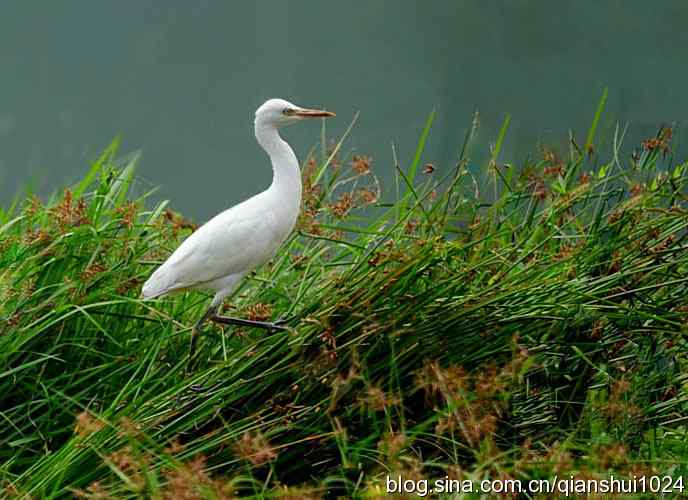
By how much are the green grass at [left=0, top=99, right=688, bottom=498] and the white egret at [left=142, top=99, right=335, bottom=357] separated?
0.08 m

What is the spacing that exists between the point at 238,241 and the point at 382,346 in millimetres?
538

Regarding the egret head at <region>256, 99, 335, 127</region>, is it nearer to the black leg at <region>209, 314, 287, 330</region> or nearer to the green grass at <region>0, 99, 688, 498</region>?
the green grass at <region>0, 99, 688, 498</region>

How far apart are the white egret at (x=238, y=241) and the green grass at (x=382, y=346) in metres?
0.08

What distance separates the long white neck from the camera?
117 inches

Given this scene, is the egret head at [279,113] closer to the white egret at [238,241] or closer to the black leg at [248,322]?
the white egret at [238,241]

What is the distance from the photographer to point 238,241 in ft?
9.54

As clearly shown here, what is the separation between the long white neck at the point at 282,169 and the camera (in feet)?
9.78

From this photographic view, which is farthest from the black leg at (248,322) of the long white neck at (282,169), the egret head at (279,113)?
the egret head at (279,113)

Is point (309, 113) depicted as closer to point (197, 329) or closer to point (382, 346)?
point (197, 329)

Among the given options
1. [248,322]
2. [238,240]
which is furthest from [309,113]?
[248,322]

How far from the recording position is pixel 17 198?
351cm

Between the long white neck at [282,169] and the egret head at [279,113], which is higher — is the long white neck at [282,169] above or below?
below

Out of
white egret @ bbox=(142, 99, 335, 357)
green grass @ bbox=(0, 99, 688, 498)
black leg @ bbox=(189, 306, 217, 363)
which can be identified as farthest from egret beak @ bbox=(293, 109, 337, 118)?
black leg @ bbox=(189, 306, 217, 363)

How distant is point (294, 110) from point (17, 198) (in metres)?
0.94
